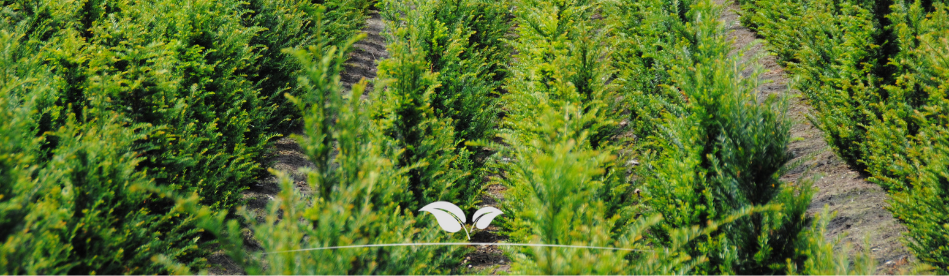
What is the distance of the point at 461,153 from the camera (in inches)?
245

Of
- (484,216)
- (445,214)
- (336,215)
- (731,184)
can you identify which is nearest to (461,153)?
(484,216)

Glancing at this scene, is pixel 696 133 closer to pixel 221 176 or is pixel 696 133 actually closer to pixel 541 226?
pixel 541 226

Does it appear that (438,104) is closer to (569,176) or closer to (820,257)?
(569,176)

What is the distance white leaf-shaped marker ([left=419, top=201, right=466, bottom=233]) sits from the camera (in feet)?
15.4

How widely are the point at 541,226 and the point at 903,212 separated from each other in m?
3.88

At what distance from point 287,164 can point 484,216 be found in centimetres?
315

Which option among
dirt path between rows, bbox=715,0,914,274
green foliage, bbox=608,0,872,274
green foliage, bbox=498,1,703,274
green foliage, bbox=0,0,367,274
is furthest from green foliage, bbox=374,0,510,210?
dirt path between rows, bbox=715,0,914,274

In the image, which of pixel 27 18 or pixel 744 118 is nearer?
pixel 744 118

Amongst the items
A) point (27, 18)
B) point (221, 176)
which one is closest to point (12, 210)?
point (221, 176)

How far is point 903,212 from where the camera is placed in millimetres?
5227

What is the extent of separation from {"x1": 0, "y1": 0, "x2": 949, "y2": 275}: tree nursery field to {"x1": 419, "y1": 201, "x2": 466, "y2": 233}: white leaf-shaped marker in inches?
1.1

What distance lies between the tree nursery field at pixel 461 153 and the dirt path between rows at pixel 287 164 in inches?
1.9

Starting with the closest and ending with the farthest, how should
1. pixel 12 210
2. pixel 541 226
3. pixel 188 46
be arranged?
pixel 12 210 → pixel 541 226 → pixel 188 46

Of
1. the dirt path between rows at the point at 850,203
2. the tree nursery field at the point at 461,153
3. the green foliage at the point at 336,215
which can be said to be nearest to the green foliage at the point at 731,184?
the tree nursery field at the point at 461,153
